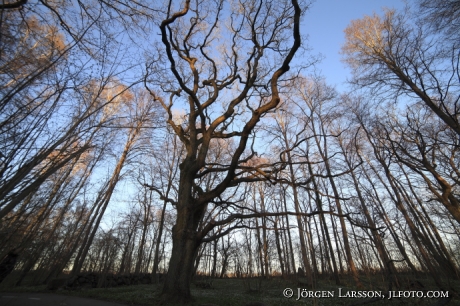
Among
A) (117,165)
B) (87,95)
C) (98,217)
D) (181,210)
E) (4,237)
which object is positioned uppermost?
(117,165)

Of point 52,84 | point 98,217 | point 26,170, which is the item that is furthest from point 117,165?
point 26,170

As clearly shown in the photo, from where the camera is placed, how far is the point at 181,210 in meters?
6.36

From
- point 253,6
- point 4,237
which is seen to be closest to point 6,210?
point 4,237

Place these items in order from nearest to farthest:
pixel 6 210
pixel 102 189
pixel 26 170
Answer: pixel 6 210 → pixel 26 170 → pixel 102 189

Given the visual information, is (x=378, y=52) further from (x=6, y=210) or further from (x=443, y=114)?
(x=6, y=210)

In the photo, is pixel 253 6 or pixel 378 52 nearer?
pixel 253 6

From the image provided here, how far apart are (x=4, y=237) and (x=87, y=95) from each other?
2516 millimetres

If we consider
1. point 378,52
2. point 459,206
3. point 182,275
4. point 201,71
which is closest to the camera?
point 182,275

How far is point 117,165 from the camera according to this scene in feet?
49.3

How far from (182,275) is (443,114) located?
10.5 metres

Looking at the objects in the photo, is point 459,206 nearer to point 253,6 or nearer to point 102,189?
point 253,6

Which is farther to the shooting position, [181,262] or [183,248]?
[183,248]

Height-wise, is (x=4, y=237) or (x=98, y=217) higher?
(x=98, y=217)

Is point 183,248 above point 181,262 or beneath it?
above
